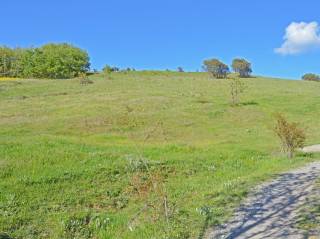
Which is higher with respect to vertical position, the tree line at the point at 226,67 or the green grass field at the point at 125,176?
the tree line at the point at 226,67

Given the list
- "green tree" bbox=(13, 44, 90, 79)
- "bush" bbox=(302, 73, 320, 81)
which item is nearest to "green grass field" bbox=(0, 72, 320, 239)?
"green tree" bbox=(13, 44, 90, 79)

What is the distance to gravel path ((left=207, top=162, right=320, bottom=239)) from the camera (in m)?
8.48

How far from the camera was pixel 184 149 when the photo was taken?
67.0ft

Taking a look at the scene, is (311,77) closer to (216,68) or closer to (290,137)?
(216,68)

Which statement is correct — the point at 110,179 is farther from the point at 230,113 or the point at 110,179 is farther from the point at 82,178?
the point at 230,113

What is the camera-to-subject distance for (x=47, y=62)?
93688 millimetres

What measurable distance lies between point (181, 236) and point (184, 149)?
11.9 metres

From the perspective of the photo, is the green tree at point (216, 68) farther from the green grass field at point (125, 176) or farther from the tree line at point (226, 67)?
the green grass field at point (125, 176)

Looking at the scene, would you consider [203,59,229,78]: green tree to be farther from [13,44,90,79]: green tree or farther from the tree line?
[13,44,90,79]: green tree

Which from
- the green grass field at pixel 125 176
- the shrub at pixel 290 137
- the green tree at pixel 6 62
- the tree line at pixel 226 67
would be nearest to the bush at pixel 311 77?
the tree line at pixel 226 67

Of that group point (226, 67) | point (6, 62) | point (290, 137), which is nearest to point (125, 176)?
point (290, 137)

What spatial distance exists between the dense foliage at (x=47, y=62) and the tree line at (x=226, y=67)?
2608 cm

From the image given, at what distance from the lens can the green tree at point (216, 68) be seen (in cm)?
8800

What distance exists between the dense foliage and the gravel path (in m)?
80.3
